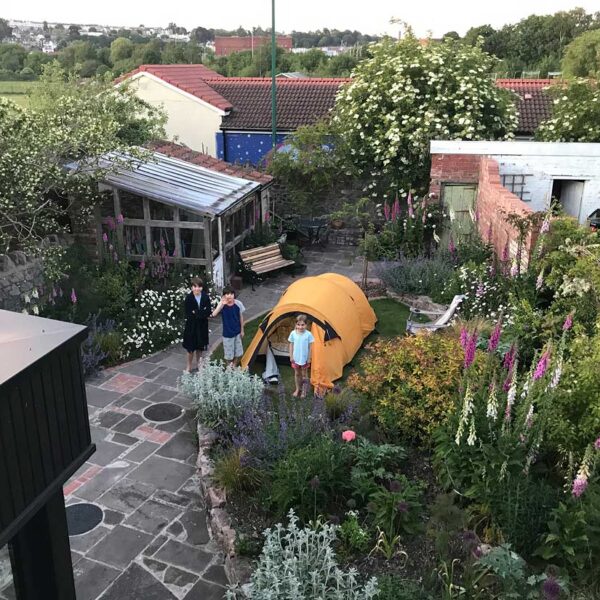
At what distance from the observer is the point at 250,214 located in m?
13.1

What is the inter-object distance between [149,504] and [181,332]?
4.01 meters

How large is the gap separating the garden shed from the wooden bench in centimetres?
57

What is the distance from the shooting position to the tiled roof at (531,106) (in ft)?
68.5

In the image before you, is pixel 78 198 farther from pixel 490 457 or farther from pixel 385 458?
pixel 490 457

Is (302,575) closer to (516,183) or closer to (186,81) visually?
(516,183)

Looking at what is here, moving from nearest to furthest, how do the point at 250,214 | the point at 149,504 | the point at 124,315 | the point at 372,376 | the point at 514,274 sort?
the point at 149,504 → the point at 372,376 → the point at 514,274 → the point at 124,315 → the point at 250,214

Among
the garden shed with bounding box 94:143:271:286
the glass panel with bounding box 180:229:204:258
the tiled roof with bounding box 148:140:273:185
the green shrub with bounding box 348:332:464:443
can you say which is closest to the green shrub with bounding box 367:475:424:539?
the green shrub with bounding box 348:332:464:443

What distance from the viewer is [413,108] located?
44.4 feet

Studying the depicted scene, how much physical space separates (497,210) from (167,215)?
5625mm

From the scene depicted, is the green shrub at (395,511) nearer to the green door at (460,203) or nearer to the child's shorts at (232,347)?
the child's shorts at (232,347)

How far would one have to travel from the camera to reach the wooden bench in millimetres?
12156

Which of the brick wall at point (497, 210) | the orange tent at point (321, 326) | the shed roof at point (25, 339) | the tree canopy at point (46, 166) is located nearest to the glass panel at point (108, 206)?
the tree canopy at point (46, 166)

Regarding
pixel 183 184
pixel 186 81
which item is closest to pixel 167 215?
pixel 183 184

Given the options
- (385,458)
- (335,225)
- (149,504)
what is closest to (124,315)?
(149,504)
